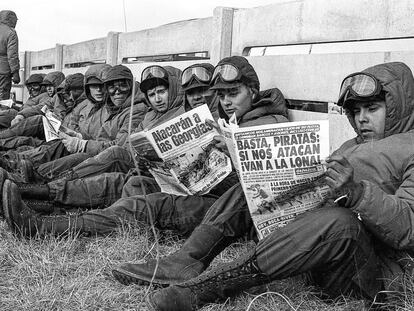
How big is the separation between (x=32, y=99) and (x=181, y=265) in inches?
327

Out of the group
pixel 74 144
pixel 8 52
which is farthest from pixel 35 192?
pixel 8 52

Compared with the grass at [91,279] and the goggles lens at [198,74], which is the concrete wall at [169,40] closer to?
the goggles lens at [198,74]

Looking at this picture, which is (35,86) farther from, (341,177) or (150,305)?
(341,177)

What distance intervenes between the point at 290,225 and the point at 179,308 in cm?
62

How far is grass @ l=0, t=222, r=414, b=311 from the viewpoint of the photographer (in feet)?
9.09

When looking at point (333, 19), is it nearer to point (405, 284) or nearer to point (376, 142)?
point (376, 142)

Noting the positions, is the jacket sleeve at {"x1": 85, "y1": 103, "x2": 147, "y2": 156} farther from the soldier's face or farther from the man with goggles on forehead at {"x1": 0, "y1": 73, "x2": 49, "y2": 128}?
the man with goggles on forehead at {"x1": 0, "y1": 73, "x2": 49, "y2": 128}

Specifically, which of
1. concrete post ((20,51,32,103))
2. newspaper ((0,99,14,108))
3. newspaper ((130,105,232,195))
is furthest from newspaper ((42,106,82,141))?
concrete post ((20,51,32,103))

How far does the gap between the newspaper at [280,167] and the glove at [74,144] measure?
10.1 feet

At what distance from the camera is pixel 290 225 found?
2482mm

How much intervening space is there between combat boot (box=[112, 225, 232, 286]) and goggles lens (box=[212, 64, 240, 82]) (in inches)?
52.5

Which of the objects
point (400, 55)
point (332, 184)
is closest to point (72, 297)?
point (332, 184)

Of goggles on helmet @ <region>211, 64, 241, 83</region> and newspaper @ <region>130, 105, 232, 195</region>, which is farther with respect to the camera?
goggles on helmet @ <region>211, 64, 241, 83</region>

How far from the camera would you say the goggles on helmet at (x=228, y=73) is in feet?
Result: 13.5
